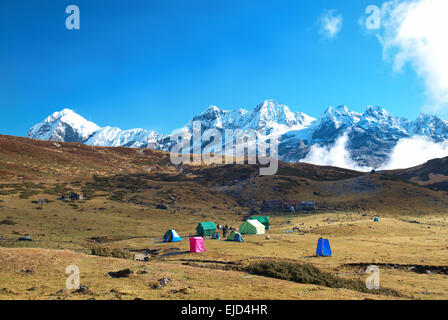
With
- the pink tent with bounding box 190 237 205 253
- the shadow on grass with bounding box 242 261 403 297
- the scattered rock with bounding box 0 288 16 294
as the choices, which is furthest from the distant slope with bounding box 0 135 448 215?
the scattered rock with bounding box 0 288 16 294

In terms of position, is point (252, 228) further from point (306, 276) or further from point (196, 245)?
point (306, 276)

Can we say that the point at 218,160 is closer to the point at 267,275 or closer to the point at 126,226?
the point at 126,226

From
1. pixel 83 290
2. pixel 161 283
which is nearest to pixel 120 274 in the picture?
pixel 161 283

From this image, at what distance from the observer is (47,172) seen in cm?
10794

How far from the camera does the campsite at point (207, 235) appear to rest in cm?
1958

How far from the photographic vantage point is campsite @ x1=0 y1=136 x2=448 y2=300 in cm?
1958

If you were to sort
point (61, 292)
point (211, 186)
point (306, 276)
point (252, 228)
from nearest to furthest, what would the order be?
point (61, 292) → point (306, 276) → point (252, 228) → point (211, 186)

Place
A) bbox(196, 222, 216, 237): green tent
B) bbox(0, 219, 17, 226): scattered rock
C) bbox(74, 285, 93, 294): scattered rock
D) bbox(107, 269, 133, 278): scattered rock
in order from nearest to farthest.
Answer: bbox(74, 285, 93, 294): scattered rock < bbox(107, 269, 133, 278): scattered rock < bbox(0, 219, 17, 226): scattered rock < bbox(196, 222, 216, 237): green tent

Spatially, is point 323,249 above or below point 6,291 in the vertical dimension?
below

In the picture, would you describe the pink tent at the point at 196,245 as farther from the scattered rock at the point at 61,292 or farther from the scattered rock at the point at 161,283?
the scattered rock at the point at 61,292

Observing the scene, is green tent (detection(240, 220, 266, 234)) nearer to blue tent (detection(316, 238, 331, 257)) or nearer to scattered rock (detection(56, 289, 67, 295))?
blue tent (detection(316, 238, 331, 257))

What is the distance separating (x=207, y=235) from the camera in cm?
5506

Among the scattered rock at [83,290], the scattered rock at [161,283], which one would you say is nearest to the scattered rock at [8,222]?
the scattered rock at [83,290]

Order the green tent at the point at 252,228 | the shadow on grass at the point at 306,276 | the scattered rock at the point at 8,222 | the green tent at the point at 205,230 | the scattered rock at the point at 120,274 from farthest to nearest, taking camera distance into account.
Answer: the green tent at the point at 252,228 → the green tent at the point at 205,230 → the scattered rock at the point at 8,222 → the shadow on grass at the point at 306,276 → the scattered rock at the point at 120,274
